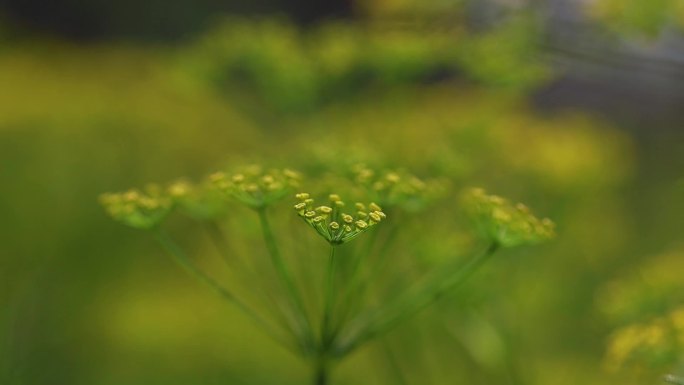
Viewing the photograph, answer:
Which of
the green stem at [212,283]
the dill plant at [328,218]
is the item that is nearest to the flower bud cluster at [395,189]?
the dill plant at [328,218]

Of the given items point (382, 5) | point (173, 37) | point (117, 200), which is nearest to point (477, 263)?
point (117, 200)

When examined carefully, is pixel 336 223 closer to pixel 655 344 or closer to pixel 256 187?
pixel 256 187

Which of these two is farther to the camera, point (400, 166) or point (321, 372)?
point (400, 166)

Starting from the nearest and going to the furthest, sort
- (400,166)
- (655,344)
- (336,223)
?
(336,223) < (655,344) < (400,166)

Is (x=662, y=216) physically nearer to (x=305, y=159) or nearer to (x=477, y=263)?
(x=305, y=159)

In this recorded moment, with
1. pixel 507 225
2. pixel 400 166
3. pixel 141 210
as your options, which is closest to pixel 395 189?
pixel 507 225

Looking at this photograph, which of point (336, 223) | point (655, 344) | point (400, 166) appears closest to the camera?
point (336, 223)
